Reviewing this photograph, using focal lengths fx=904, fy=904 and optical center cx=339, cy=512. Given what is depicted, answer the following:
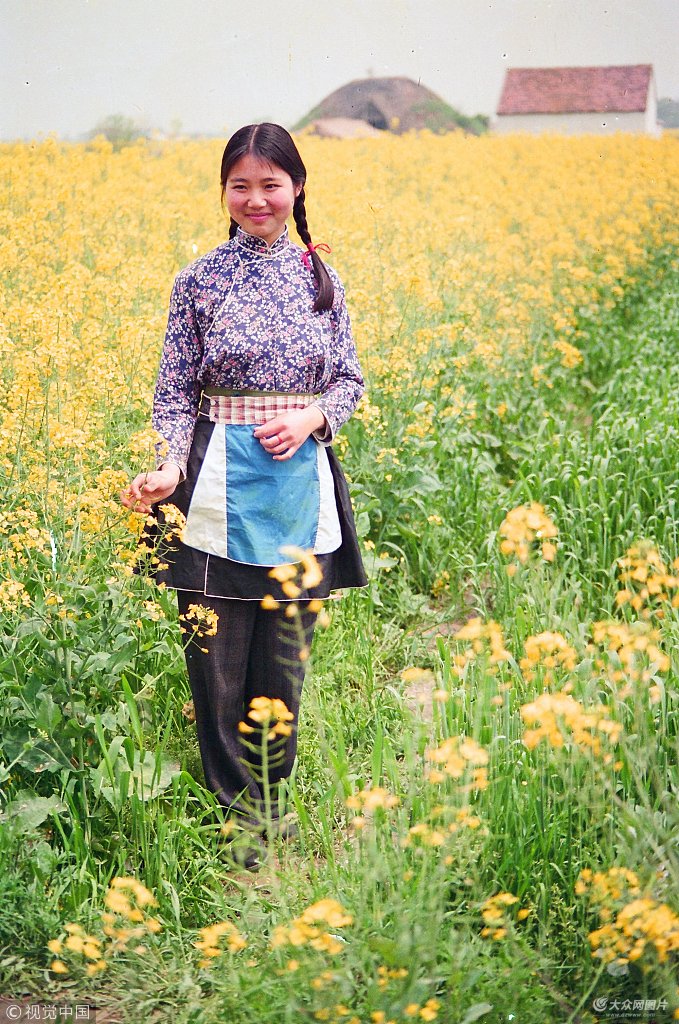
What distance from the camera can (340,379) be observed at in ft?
7.67

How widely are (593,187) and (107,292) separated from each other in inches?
278

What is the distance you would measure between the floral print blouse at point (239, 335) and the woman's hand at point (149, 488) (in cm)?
4

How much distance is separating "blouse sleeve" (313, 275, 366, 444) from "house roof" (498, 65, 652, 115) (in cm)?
481

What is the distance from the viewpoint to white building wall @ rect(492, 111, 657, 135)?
286 inches

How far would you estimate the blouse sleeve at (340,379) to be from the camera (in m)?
2.26

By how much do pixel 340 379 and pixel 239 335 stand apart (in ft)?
1.04

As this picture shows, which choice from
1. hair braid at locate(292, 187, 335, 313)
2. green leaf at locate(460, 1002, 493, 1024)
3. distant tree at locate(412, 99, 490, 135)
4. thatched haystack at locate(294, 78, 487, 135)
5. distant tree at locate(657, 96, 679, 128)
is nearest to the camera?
green leaf at locate(460, 1002, 493, 1024)

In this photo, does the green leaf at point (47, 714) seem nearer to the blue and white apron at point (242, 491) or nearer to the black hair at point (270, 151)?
the blue and white apron at point (242, 491)

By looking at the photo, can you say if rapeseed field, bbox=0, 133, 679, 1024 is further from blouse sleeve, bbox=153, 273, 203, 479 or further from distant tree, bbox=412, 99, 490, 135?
distant tree, bbox=412, 99, 490, 135

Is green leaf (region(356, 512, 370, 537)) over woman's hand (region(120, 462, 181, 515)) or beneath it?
beneath

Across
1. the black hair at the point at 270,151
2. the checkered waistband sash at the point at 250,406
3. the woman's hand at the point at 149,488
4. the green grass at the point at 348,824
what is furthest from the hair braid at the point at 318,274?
the green grass at the point at 348,824

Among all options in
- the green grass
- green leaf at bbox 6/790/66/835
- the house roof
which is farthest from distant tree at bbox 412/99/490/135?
green leaf at bbox 6/790/66/835

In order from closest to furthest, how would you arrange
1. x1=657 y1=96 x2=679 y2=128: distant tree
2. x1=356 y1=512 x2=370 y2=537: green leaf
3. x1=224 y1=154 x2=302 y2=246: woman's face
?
x1=224 y1=154 x2=302 y2=246: woman's face → x1=356 y1=512 x2=370 y2=537: green leaf → x1=657 y1=96 x2=679 y2=128: distant tree

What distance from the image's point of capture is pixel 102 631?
2.15 m
